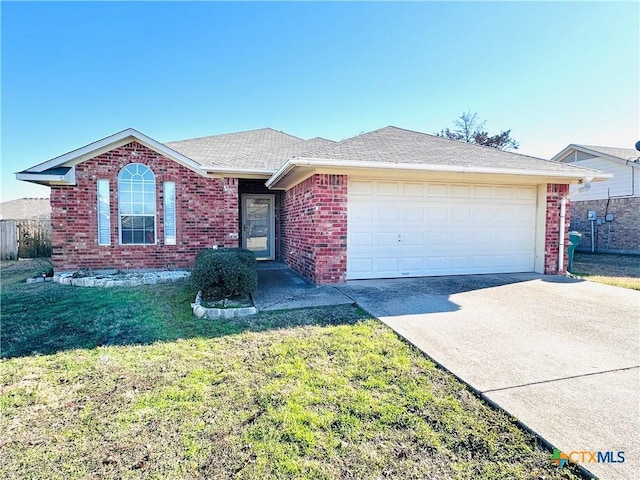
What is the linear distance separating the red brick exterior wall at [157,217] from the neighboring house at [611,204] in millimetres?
16906

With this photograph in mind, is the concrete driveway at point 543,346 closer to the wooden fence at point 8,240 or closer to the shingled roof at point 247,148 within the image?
the shingled roof at point 247,148

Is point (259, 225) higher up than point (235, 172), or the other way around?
point (235, 172)

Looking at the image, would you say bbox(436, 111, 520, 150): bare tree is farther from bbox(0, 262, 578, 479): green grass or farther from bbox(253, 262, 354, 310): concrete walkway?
bbox(0, 262, 578, 479): green grass

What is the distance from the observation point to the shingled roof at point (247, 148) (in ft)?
30.8

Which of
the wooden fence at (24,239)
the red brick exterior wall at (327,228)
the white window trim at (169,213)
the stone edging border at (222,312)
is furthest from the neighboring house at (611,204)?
the wooden fence at (24,239)

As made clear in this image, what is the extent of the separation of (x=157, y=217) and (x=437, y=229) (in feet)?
24.7

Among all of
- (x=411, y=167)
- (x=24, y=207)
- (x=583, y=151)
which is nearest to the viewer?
(x=411, y=167)

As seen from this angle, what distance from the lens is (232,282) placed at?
558 centimetres

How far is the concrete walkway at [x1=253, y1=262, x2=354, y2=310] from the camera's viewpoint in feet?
18.3

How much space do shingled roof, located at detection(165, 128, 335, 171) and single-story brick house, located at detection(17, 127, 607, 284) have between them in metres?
0.12

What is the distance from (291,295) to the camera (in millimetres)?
6238

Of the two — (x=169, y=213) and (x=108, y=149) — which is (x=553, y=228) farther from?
(x=108, y=149)

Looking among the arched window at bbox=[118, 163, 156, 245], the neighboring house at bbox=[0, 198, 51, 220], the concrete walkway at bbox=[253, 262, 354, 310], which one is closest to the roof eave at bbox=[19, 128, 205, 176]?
the arched window at bbox=[118, 163, 156, 245]

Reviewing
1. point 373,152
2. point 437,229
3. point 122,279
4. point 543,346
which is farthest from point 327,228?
point 122,279
